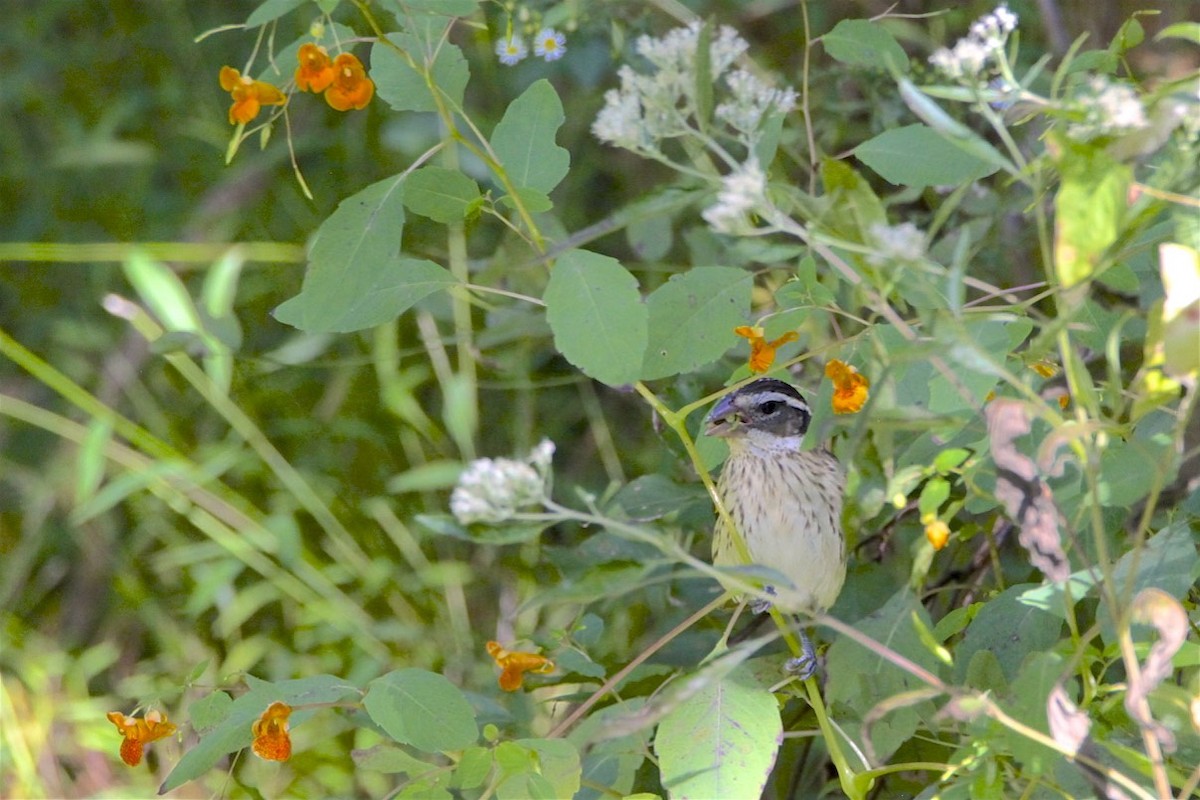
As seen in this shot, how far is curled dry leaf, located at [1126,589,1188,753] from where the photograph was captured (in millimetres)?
997

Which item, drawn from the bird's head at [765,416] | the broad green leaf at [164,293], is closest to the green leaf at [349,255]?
the bird's head at [765,416]

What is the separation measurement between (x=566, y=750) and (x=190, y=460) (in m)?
2.12

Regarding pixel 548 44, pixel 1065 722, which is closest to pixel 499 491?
pixel 1065 722

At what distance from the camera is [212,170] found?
12.9 feet

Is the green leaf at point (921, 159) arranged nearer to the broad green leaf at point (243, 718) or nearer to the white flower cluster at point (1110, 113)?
the white flower cluster at point (1110, 113)

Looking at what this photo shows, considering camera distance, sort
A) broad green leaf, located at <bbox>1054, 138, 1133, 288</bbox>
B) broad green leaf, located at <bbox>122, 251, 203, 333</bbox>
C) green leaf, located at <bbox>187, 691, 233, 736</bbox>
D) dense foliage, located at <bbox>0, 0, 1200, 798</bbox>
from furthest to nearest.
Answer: broad green leaf, located at <bbox>122, 251, 203, 333</bbox>
green leaf, located at <bbox>187, 691, 233, 736</bbox>
dense foliage, located at <bbox>0, 0, 1200, 798</bbox>
broad green leaf, located at <bbox>1054, 138, 1133, 288</bbox>

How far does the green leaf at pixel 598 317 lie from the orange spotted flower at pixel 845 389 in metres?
0.18

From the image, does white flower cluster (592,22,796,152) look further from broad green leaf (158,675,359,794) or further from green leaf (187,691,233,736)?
green leaf (187,691,233,736)

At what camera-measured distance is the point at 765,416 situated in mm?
Answer: 2201

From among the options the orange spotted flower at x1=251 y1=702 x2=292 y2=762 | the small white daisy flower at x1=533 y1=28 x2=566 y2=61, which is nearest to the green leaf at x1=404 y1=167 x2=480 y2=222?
the orange spotted flower at x1=251 y1=702 x2=292 y2=762

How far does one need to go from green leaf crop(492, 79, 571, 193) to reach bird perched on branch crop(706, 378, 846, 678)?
64 centimetres

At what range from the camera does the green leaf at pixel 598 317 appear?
1.26m

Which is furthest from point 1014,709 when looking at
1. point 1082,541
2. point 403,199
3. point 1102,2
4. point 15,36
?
point 15,36

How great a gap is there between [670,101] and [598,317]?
19 cm
